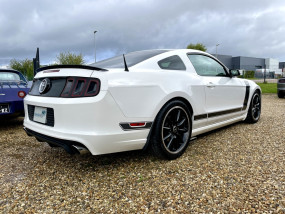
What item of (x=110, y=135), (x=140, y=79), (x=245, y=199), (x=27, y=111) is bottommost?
(x=245, y=199)

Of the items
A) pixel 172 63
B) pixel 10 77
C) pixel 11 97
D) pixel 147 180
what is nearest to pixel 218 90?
pixel 172 63

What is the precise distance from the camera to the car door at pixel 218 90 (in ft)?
10.3

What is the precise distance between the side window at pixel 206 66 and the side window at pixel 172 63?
28cm

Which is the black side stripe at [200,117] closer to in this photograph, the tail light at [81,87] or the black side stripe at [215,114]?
the black side stripe at [215,114]

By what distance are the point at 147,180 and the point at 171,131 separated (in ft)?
2.27

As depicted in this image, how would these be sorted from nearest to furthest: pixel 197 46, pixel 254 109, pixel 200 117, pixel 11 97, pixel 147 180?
pixel 147 180, pixel 200 117, pixel 11 97, pixel 254 109, pixel 197 46

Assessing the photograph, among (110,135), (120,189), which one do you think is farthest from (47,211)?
(110,135)

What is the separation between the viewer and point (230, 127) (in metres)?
4.25

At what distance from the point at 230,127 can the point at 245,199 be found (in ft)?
8.54

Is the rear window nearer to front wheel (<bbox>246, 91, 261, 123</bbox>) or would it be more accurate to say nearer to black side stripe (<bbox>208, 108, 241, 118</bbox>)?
black side stripe (<bbox>208, 108, 241, 118</bbox>)

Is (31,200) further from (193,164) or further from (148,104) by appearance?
(193,164)

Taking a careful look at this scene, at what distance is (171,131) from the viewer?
2.63 m

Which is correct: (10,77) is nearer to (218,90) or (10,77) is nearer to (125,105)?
(125,105)

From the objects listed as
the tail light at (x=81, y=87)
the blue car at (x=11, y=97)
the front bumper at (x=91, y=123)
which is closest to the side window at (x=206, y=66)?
the front bumper at (x=91, y=123)
